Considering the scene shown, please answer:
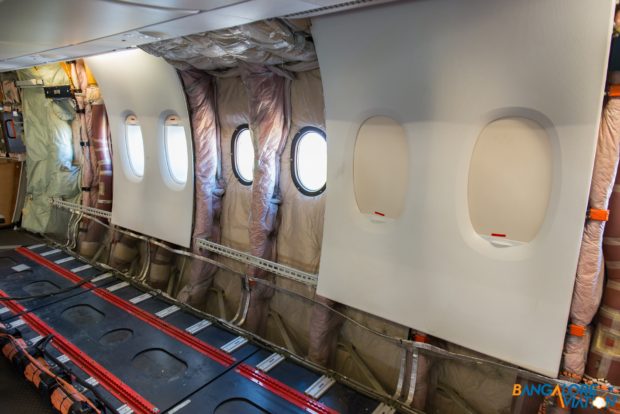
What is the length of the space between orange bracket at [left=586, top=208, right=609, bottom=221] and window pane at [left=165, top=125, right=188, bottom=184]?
389 centimetres

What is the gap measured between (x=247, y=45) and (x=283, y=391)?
253cm

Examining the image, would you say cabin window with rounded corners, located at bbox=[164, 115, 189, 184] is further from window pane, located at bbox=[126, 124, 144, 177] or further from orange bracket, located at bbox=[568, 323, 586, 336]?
orange bracket, located at bbox=[568, 323, 586, 336]

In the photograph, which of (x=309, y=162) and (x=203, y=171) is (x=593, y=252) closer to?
(x=309, y=162)

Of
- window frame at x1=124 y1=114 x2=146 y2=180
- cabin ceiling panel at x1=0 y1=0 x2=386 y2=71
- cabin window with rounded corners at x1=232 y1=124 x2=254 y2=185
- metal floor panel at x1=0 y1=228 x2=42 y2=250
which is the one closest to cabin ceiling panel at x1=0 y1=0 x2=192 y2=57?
cabin ceiling panel at x1=0 y1=0 x2=386 y2=71

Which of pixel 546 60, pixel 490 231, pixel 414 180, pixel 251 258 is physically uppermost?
pixel 546 60

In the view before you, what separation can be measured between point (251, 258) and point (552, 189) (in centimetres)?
264

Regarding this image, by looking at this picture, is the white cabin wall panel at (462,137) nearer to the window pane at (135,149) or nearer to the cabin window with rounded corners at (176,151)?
the cabin window with rounded corners at (176,151)

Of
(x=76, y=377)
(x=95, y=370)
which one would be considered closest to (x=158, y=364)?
(x=95, y=370)

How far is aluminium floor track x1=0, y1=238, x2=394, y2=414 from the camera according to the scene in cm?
271

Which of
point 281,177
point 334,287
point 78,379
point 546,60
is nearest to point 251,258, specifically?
point 281,177

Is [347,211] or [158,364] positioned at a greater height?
[347,211]

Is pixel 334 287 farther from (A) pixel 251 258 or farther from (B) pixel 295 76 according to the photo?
(B) pixel 295 76

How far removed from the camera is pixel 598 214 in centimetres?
189

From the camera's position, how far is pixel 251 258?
12.2 feet
